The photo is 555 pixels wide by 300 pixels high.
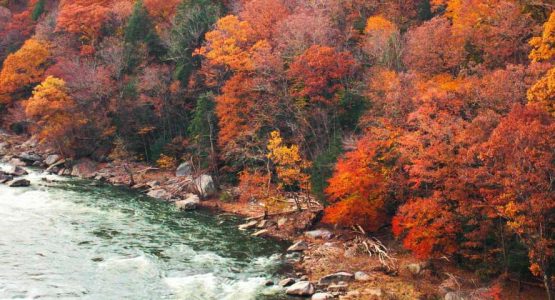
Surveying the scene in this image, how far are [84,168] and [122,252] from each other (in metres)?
27.8

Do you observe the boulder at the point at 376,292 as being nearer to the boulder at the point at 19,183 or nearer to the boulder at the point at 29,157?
the boulder at the point at 19,183

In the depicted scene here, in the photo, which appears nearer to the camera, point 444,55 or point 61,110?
point 444,55

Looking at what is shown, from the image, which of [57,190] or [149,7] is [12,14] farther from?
[57,190]

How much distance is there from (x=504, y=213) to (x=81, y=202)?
31.2 metres

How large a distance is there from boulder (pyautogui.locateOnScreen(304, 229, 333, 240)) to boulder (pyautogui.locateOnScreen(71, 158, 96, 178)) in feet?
95.6

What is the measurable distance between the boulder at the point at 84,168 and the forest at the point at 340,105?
224 centimetres

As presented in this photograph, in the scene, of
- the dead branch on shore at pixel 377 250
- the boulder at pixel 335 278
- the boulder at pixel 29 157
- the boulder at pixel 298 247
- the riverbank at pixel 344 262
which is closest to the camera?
the riverbank at pixel 344 262

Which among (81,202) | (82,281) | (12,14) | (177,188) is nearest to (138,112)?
(177,188)

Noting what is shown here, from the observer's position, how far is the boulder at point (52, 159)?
5206 centimetres

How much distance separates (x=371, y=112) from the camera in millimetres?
35250

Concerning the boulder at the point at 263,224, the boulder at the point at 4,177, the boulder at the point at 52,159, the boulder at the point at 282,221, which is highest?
the boulder at the point at 4,177

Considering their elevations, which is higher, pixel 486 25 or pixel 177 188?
pixel 486 25

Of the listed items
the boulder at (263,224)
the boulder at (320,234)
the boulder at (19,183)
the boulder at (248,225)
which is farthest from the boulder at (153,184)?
the boulder at (320,234)

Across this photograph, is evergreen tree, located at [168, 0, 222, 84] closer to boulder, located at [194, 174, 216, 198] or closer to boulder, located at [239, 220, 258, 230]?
boulder, located at [194, 174, 216, 198]
